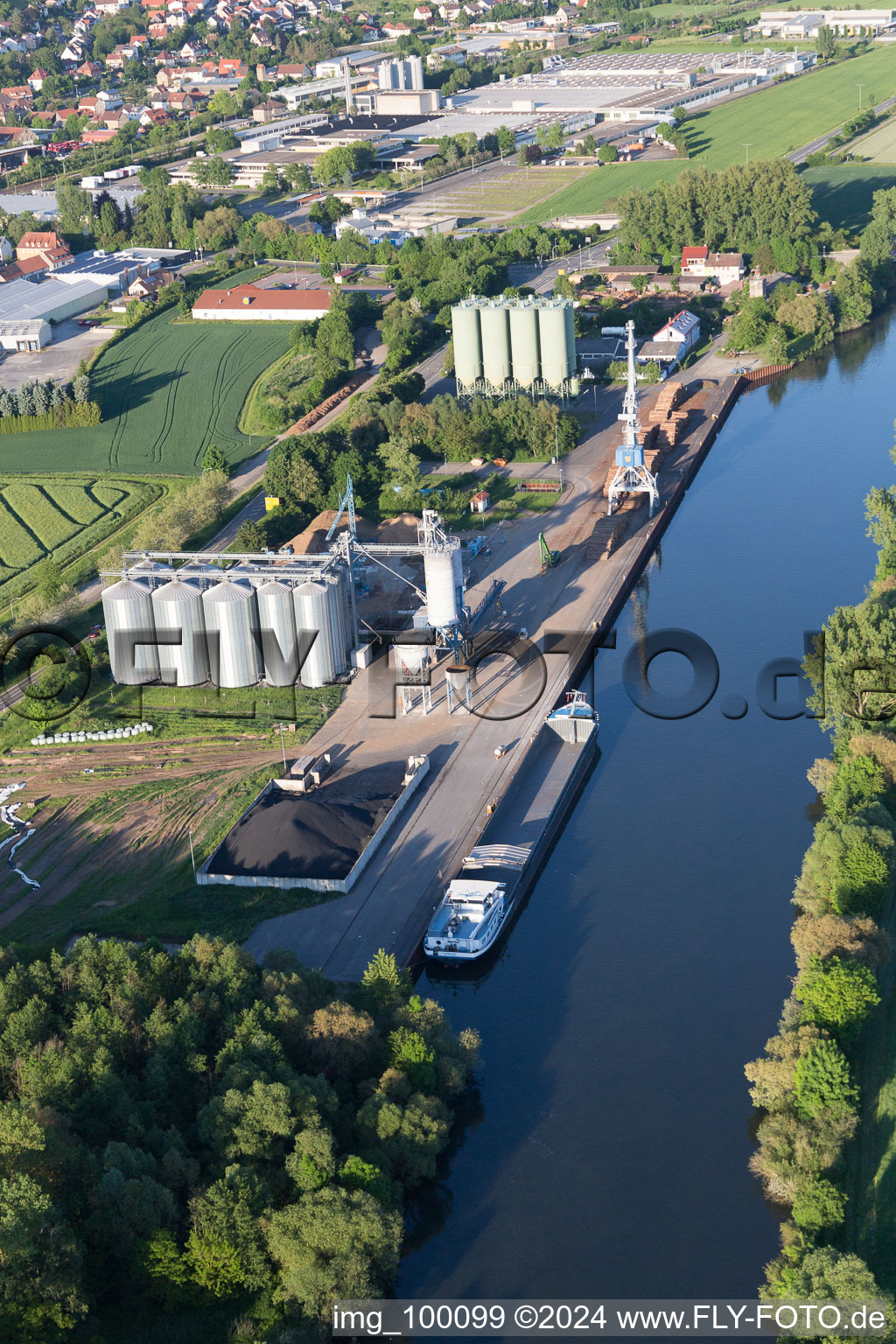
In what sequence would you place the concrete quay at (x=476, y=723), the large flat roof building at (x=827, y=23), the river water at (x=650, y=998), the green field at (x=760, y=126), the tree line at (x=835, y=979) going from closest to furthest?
the tree line at (x=835, y=979)
the river water at (x=650, y=998)
the concrete quay at (x=476, y=723)
the green field at (x=760, y=126)
the large flat roof building at (x=827, y=23)

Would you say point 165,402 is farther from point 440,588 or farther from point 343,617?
point 440,588

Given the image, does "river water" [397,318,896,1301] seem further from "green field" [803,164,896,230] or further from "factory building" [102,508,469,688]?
"green field" [803,164,896,230]

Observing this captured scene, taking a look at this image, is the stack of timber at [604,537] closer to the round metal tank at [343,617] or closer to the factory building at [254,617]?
the factory building at [254,617]

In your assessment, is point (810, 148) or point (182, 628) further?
point (810, 148)

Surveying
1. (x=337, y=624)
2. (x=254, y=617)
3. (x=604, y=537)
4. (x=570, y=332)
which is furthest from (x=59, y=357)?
(x=337, y=624)

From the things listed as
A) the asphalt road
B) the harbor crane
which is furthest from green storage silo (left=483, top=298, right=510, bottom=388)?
the asphalt road

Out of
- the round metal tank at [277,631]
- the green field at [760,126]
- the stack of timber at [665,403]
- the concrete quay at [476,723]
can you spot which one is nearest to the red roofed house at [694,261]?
the green field at [760,126]

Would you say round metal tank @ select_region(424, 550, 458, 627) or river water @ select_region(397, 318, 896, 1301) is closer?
river water @ select_region(397, 318, 896, 1301)
